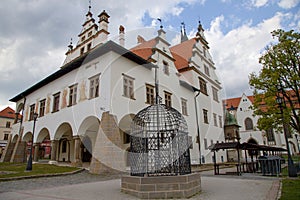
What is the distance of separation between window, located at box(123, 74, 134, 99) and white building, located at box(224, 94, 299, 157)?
93.2 feet

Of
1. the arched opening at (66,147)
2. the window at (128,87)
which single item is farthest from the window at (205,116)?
the arched opening at (66,147)

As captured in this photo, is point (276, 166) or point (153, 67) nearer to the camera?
point (276, 166)

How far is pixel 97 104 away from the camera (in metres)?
14.6

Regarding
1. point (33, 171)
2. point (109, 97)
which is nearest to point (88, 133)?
point (109, 97)

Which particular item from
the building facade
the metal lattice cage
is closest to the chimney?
the metal lattice cage

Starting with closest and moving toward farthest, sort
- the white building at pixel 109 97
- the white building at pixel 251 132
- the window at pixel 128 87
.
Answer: the white building at pixel 109 97, the window at pixel 128 87, the white building at pixel 251 132

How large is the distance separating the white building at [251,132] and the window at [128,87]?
28.4 meters

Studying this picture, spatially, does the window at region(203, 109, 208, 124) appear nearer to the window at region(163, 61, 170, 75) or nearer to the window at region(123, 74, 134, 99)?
the window at region(163, 61, 170, 75)

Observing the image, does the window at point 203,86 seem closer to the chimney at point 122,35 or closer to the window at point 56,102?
the chimney at point 122,35

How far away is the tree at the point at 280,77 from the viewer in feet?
52.9

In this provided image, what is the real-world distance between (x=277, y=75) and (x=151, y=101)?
385 inches

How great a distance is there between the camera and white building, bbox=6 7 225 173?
14.2 metres

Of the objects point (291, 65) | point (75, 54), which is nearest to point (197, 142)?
point (291, 65)

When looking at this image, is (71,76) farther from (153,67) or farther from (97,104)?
(153,67)
